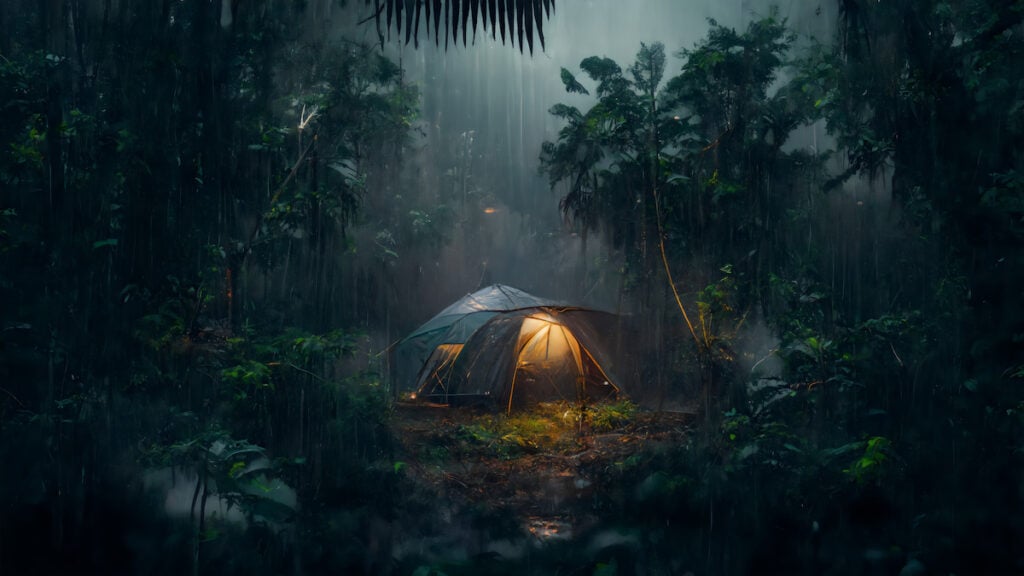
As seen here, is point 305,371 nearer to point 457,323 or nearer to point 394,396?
point 394,396

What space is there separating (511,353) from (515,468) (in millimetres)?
3408

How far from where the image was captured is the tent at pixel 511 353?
35.7 ft

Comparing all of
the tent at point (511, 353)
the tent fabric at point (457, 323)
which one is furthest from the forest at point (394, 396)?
the tent fabric at point (457, 323)

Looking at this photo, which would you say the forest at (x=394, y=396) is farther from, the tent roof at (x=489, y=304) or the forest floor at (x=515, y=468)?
the tent roof at (x=489, y=304)

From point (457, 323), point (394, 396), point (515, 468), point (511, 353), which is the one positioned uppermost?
point (457, 323)

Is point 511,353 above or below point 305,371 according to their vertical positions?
above

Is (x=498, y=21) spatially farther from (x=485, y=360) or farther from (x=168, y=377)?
(x=485, y=360)

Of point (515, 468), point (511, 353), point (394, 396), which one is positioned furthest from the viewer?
point (511, 353)

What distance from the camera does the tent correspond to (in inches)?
428

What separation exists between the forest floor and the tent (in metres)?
0.47

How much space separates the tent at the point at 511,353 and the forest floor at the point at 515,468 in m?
0.47

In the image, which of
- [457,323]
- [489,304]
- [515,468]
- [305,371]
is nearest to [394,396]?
[457,323]

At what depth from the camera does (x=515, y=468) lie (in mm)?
7668

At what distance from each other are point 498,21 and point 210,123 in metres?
4.27
